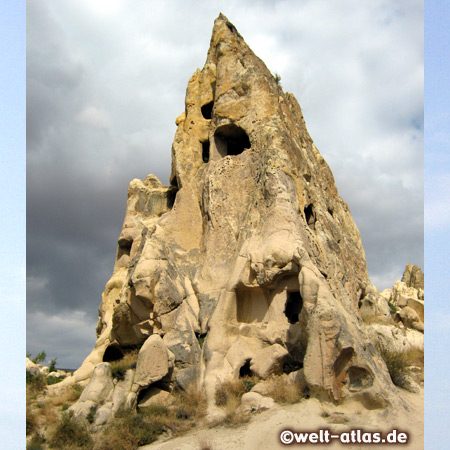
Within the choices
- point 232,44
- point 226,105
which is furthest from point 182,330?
point 232,44

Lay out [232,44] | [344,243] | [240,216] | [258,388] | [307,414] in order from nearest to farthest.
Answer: [307,414] < [258,388] < [240,216] < [232,44] < [344,243]

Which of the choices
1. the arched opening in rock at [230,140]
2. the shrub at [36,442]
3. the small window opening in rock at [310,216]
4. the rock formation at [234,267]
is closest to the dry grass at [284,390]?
the rock formation at [234,267]

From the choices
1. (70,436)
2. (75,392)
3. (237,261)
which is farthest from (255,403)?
(75,392)

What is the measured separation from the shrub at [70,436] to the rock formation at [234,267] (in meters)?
0.82

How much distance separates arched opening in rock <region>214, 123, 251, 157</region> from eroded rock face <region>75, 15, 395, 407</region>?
4cm

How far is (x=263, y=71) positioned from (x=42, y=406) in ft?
36.3

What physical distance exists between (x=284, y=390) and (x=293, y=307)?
7.94ft

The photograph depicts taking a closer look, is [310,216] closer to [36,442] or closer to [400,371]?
[400,371]

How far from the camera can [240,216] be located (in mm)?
13031

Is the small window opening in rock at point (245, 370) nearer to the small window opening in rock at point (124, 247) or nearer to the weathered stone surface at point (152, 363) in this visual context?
the weathered stone surface at point (152, 363)

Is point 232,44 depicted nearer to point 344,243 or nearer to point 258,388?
point 344,243

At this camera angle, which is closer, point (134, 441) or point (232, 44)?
point (134, 441)

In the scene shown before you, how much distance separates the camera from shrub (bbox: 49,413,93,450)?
8547 mm

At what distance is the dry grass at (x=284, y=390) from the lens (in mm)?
8945
